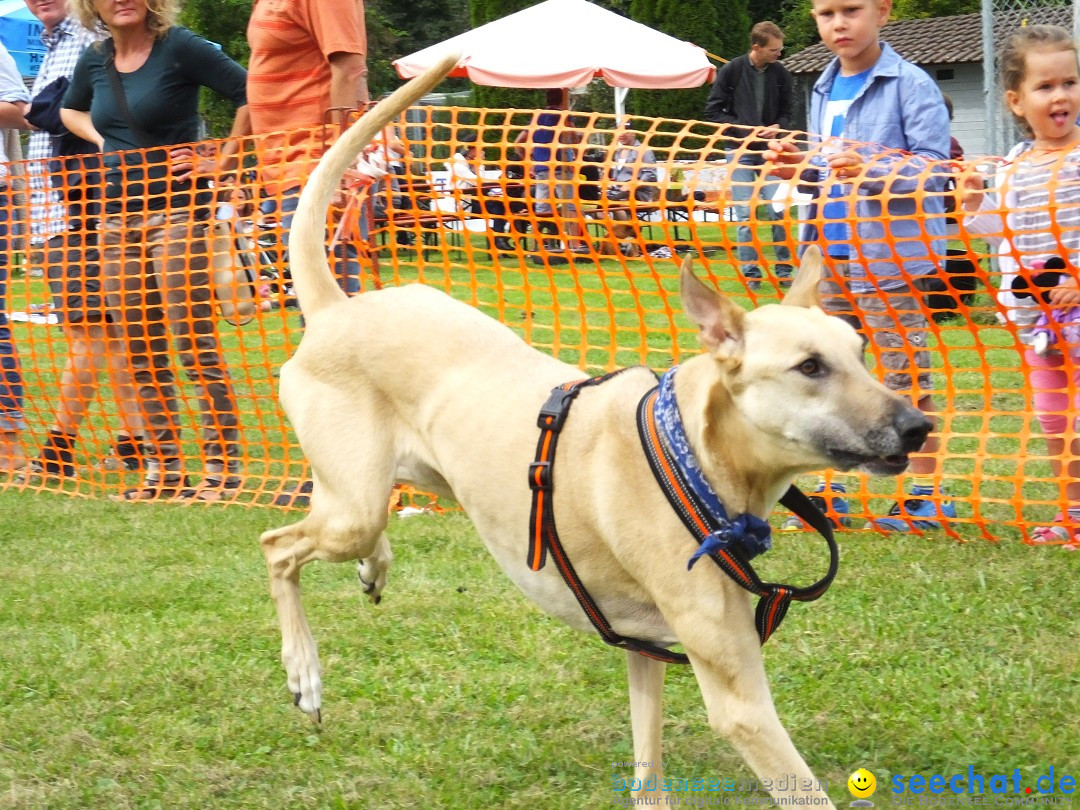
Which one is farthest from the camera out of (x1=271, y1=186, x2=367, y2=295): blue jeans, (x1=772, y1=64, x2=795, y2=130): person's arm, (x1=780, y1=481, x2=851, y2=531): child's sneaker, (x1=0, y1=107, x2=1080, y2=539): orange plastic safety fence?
(x1=772, y1=64, x2=795, y2=130): person's arm

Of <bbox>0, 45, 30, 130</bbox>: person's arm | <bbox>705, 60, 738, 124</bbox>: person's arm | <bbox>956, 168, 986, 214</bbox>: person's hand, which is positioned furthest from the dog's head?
<bbox>705, 60, 738, 124</bbox>: person's arm

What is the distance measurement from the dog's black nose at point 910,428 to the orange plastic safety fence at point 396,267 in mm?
2248

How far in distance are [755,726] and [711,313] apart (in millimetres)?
929

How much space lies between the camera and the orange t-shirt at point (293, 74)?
19.7 feet

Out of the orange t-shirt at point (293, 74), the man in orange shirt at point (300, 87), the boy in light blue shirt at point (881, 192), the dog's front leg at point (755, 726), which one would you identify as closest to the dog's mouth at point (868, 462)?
the dog's front leg at point (755, 726)

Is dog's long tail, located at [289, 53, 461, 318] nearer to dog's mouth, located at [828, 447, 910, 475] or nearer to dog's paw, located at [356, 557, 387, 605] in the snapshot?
dog's paw, located at [356, 557, 387, 605]

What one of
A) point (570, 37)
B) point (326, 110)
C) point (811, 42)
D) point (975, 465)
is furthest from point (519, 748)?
point (811, 42)

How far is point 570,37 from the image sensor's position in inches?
696

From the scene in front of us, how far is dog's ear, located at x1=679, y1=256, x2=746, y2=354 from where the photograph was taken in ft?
9.44

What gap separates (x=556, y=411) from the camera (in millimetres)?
3258

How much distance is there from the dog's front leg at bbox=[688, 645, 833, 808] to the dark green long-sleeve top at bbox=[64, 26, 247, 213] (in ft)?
15.0

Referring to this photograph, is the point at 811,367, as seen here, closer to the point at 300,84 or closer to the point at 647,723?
the point at 647,723

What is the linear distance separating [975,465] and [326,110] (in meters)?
3.53

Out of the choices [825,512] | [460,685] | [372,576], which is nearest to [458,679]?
[460,685]
